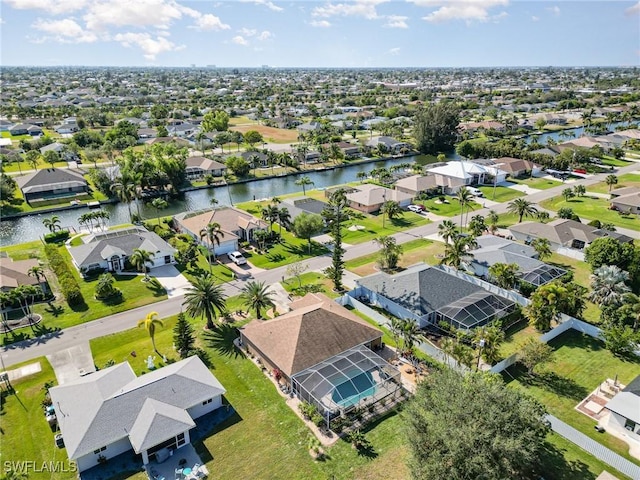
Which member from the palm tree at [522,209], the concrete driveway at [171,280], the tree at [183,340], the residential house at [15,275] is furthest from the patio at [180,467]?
the palm tree at [522,209]

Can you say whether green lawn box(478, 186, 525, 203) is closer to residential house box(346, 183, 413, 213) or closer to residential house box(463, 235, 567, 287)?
residential house box(346, 183, 413, 213)

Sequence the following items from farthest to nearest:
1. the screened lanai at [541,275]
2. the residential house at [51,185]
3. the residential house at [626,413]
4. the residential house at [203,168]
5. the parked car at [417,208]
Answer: the residential house at [203,168], the residential house at [51,185], the parked car at [417,208], the screened lanai at [541,275], the residential house at [626,413]

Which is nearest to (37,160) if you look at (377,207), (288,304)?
(377,207)

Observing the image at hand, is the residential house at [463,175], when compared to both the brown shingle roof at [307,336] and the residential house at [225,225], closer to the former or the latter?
the residential house at [225,225]

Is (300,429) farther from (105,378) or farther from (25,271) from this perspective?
(25,271)

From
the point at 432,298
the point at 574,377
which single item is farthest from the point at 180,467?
the point at 574,377

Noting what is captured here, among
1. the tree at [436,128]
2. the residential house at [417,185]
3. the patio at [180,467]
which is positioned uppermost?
the tree at [436,128]

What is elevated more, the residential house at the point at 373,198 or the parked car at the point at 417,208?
the residential house at the point at 373,198
